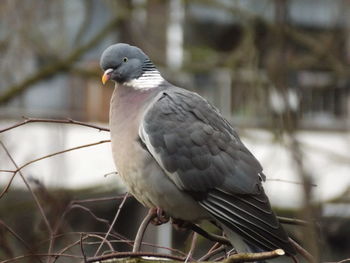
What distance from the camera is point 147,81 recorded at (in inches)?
122

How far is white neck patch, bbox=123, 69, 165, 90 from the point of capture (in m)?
3.09

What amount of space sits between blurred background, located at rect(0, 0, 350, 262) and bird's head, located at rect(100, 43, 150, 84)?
1657mm

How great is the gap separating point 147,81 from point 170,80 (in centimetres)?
547

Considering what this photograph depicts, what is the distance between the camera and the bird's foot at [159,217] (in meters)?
2.82

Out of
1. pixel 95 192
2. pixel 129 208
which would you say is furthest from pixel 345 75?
pixel 129 208

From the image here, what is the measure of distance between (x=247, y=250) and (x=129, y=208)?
8.44m

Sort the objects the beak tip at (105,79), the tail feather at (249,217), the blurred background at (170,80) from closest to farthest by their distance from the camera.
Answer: the tail feather at (249,217) < the beak tip at (105,79) < the blurred background at (170,80)

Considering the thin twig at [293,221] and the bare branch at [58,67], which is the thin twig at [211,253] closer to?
the thin twig at [293,221]

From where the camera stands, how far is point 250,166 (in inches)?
115

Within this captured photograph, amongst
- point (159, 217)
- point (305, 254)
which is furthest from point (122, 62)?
point (305, 254)

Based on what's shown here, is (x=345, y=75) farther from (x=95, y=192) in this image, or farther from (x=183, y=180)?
(x=183, y=180)

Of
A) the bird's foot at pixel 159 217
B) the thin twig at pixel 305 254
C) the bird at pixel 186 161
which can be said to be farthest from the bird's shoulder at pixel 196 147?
the thin twig at pixel 305 254

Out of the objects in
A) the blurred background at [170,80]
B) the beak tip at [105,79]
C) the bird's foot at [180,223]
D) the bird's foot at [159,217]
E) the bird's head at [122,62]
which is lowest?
the blurred background at [170,80]

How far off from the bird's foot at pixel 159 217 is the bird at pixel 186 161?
0.02 metres
